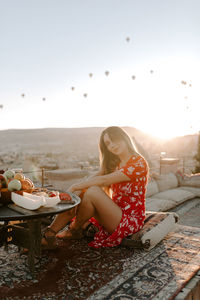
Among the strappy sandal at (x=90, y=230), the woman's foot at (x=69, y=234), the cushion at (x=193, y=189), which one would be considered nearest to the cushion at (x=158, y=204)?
the cushion at (x=193, y=189)

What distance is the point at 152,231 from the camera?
3318 millimetres

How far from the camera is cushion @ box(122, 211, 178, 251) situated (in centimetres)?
315

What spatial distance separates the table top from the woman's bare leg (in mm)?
462

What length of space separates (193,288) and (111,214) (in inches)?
40.9

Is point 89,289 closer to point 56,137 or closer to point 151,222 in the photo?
point 151,222

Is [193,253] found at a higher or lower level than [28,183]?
lower

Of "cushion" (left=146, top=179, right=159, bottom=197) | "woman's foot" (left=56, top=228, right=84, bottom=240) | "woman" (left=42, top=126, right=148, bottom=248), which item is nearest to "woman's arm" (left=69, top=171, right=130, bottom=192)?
"woman" (left=42, top=126, right=148, bottom=248)

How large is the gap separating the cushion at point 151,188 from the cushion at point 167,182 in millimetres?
187

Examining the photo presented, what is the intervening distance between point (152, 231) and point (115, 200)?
590mm

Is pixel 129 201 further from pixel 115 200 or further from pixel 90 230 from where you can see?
pixel 90 230

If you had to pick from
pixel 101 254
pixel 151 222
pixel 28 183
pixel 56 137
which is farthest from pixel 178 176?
pixel 56 137

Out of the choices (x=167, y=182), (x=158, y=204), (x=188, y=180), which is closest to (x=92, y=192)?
(x=158, y=204)

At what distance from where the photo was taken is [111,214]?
3.01m

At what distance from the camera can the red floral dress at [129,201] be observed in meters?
3.05
